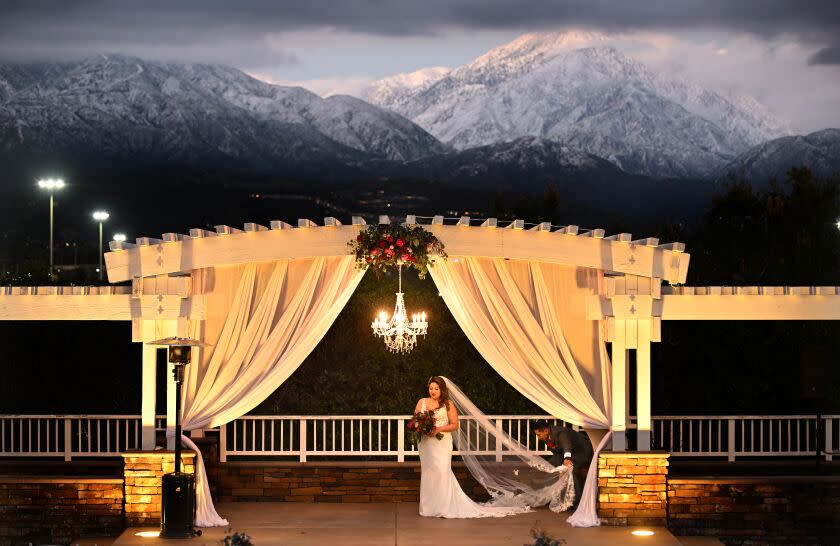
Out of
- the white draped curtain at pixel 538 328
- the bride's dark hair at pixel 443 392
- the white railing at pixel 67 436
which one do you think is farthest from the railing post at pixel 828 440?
the white railing at pixel 67 436

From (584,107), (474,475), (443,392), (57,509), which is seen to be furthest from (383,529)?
(584,107)

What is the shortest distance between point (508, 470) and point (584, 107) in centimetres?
5062

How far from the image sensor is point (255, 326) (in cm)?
1245

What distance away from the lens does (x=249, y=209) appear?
56.3 m

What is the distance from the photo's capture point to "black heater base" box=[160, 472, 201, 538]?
37.6ft

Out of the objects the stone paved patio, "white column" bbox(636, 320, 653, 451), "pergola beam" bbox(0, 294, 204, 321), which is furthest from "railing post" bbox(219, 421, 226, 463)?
"white column" bbox(636, 320, 653, 451)

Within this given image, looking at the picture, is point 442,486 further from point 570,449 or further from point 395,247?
point 395,247

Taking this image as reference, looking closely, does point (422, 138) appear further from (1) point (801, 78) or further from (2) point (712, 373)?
(2) point (712, 373)

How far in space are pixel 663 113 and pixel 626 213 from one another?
12162 mm

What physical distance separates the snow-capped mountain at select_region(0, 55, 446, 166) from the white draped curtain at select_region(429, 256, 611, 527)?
46.8 meters

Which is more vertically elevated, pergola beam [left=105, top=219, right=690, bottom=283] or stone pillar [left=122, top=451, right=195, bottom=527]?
pergola beam [left=105, top=219, right=690, bottom=283]

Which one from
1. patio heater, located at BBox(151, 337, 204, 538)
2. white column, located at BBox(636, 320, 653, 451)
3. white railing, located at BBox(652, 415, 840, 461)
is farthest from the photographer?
white railing, located at BBox(652, 415, 840, 461)

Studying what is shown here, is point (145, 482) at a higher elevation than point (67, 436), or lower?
lower

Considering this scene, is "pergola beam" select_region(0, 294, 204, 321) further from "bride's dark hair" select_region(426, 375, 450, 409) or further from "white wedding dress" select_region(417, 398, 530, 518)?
"white wedding dress" select_region(417, 398, 530, 518)
